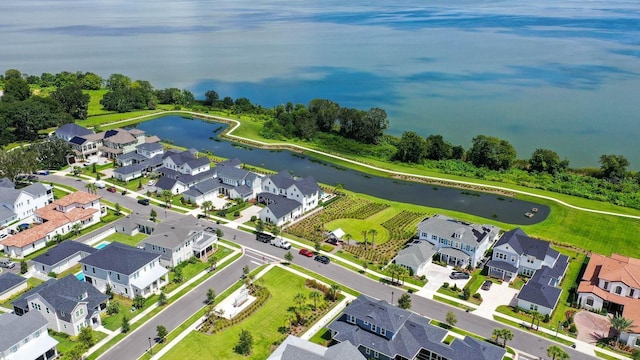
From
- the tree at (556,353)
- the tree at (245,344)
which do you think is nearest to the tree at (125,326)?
the tree at (245,344)

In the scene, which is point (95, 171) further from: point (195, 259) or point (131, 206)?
point (195, 259)

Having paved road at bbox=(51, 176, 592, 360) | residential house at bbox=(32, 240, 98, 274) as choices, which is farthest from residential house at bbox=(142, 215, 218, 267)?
residential house at bbox=(32, 240, 98, 274)

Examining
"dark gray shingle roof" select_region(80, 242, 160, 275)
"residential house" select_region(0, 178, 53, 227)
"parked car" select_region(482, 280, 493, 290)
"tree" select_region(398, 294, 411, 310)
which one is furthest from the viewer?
"residential house" select_region(0, 178, 53, 227)

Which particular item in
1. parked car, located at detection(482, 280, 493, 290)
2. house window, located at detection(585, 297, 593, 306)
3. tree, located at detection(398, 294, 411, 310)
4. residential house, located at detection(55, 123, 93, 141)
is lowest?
parked car, located at detection(482, 280, 493, 290)

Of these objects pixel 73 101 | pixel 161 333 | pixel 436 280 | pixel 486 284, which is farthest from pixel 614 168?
pixel 73 101

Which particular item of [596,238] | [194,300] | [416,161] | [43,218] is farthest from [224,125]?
[596,238]

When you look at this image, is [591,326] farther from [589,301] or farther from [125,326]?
[125,326]

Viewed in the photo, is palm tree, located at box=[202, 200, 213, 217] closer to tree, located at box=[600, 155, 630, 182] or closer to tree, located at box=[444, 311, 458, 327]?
tree, located at box=[444, 311, 458, 327]
